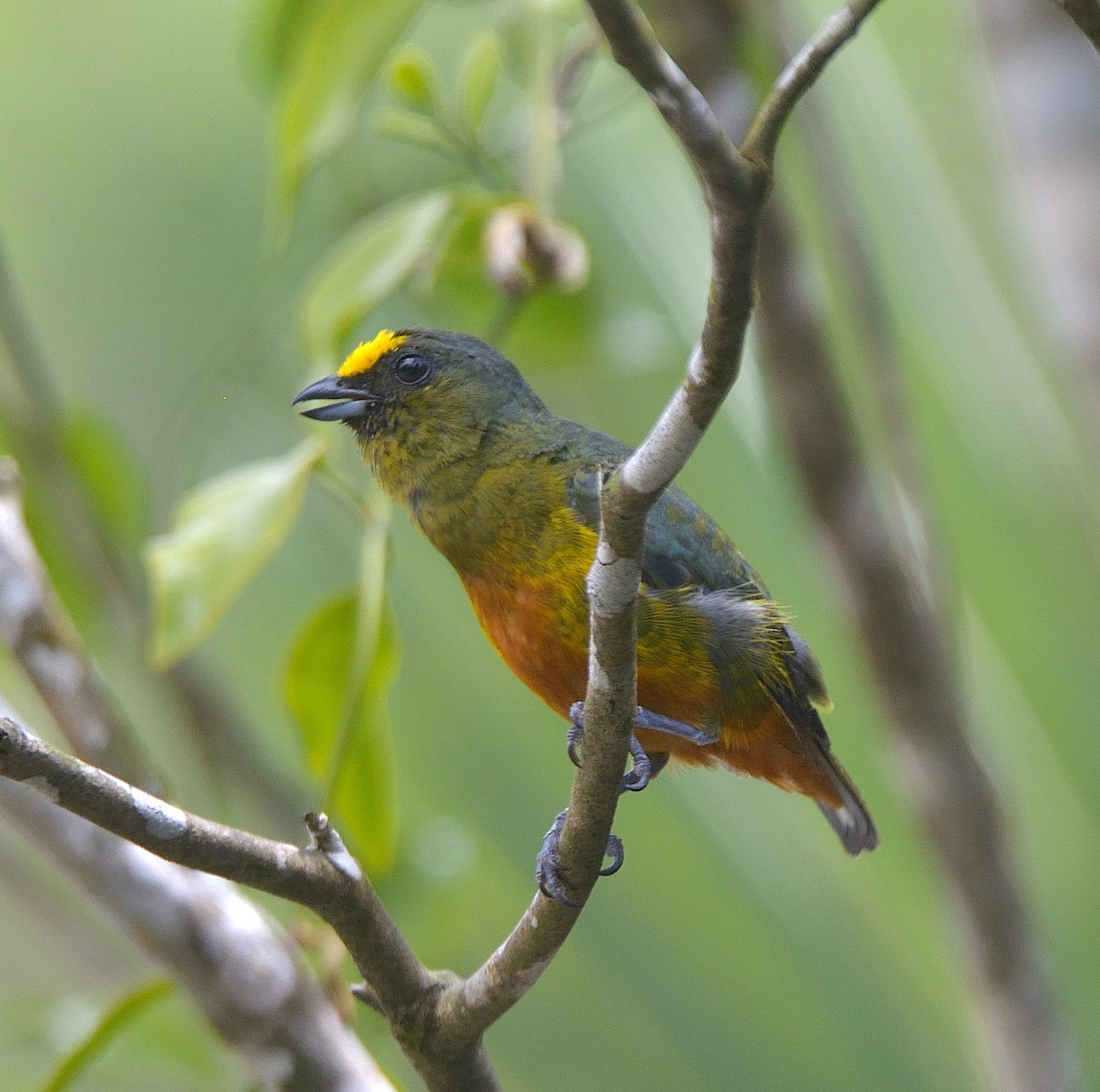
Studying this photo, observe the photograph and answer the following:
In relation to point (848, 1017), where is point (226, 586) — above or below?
above

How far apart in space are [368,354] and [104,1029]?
1.13 meters

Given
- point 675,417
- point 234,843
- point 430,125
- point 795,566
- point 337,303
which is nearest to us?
point 675,417

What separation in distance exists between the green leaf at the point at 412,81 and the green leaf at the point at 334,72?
0.11 meters

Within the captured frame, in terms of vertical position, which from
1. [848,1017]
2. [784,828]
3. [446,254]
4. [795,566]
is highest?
[446,254]

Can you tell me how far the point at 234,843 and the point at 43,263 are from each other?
12.4 feet

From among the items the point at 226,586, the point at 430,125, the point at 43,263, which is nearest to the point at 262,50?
the point at 430,125

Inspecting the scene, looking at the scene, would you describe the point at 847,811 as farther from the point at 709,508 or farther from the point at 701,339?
the point at 701,339

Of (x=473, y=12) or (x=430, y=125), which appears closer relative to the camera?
(x=430, y=125)

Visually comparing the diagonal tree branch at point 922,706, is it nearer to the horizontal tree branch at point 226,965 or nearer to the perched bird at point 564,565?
the perched bird at point 564,565

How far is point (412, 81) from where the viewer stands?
7.74ft

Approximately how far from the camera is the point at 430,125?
251cm

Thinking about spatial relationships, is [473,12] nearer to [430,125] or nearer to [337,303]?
[430,125]

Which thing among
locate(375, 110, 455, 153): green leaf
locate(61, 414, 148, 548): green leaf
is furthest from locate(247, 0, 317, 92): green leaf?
locate(61, 414, 148, 548): green leaf

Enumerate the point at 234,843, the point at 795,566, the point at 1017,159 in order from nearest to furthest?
the point at 234,843 → the point at 1017,159 → the point at 795,566
